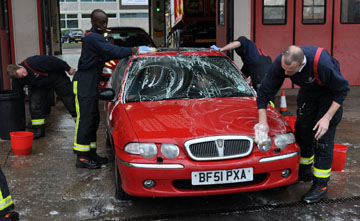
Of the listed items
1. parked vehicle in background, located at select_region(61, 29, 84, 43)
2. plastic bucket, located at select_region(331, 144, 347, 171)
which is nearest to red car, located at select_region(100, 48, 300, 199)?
plastic bucket, located at select_region(331, 144, 347, 171)

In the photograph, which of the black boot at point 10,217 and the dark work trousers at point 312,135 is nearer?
the black boot at point 10,217

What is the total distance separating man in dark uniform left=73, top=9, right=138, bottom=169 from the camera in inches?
191

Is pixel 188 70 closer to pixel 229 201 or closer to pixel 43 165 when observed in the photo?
pixel 229 201

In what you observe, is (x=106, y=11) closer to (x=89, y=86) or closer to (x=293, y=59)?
(x=89, y=86)

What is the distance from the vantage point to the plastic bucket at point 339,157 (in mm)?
4516

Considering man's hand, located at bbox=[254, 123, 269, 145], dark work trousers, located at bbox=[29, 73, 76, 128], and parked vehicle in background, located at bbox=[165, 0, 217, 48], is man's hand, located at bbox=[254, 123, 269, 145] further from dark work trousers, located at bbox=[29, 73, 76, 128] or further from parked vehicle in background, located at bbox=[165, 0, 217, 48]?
parked vehicle in background, located at bbox=[165, 0, 217, 48]

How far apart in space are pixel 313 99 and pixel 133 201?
1904 mm

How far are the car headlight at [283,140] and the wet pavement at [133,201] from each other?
1.94 ft

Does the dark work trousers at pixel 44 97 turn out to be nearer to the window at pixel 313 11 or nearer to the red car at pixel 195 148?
the red car at pixel 195 148

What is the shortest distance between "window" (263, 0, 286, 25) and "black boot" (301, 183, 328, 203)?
7.32 meters

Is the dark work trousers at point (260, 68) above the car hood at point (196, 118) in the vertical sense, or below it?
above

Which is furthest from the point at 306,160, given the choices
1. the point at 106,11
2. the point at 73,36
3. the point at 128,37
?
the point at 106,11

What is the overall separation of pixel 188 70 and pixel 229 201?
1.52 metres

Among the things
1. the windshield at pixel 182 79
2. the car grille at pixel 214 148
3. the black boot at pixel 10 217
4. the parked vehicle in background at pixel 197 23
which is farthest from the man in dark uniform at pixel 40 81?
the parked vehicle in background at pixel 197 23
